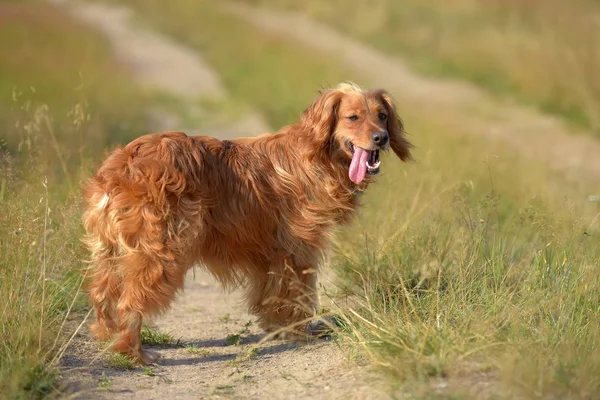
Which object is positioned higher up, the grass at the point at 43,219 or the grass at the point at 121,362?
the grass at the point at 43,219

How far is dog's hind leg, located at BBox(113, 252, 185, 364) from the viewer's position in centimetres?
566

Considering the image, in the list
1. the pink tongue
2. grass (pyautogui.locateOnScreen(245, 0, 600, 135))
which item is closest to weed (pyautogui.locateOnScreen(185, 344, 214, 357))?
the pink tongue

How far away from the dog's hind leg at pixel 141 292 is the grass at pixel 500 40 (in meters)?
12.3

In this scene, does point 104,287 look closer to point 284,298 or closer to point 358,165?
point 284,298

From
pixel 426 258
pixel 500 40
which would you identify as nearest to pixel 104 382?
pixel 426 258

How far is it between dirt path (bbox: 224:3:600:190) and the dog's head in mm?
5929

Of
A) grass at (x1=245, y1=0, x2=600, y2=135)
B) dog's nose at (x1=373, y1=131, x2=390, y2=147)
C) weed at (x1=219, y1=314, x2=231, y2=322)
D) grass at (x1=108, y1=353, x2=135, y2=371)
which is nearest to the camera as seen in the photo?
grass at (x1=108, y1=353, x2=135, y2=371)

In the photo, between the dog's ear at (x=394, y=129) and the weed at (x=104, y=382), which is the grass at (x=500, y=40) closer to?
the dog's ear at (x=394, y=129)

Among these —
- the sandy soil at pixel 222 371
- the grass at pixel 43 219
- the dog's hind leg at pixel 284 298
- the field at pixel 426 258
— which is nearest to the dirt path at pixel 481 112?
the field at pixel 426 258

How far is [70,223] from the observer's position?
632 centimetres

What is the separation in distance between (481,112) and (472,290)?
40.3 ft

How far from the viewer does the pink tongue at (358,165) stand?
20.8ft

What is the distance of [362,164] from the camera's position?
250 inches

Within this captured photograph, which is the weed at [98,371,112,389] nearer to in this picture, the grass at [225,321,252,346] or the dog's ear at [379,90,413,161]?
the grass at [225,321,252,346]
